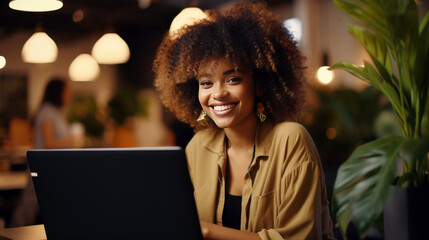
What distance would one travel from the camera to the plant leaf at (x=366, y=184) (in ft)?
3.44

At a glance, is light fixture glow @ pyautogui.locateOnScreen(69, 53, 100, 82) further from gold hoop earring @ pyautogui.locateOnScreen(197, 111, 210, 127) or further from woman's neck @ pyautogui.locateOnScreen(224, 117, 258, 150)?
woman's neck @ pyautogui.locateOnScreen(224, 117, 258, 150)

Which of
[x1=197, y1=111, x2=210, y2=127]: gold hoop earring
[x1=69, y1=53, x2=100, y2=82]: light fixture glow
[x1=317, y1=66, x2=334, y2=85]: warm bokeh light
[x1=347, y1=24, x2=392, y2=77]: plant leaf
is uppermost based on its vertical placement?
[x1=69, y1=53, x2=100, y2=82]: light fixture glow

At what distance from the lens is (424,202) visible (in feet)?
4.09

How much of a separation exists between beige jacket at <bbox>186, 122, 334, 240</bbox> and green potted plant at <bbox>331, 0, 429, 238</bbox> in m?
0.27

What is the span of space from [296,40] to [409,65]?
67cm

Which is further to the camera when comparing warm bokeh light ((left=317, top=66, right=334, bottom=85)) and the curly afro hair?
warm bokeh light ((left=317, top=66, right=334, bottom=85))

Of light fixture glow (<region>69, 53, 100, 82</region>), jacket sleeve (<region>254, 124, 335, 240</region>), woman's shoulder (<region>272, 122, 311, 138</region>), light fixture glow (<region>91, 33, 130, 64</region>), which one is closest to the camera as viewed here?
jacket sleeve (<region>254, 124, 335, 240</region>)

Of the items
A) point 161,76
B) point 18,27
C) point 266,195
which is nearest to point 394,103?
point 266,195

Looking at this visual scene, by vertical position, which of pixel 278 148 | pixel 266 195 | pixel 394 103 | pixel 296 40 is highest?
pixel 296 40

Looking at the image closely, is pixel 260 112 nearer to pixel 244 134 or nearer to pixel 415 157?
pixel 244 134

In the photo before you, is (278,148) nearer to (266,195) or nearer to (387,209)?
(266,195)

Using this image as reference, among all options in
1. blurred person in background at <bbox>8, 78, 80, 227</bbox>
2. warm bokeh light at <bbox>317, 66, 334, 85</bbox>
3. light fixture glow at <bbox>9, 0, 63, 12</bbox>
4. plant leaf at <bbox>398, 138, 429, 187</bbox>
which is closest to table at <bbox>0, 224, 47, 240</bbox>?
plant leaf at <bbox>398, 138, 429, 187</bbox>

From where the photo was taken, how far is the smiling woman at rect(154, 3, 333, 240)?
1541 mm

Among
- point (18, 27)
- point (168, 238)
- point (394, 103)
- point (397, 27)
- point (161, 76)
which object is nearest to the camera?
point (168, 238)
